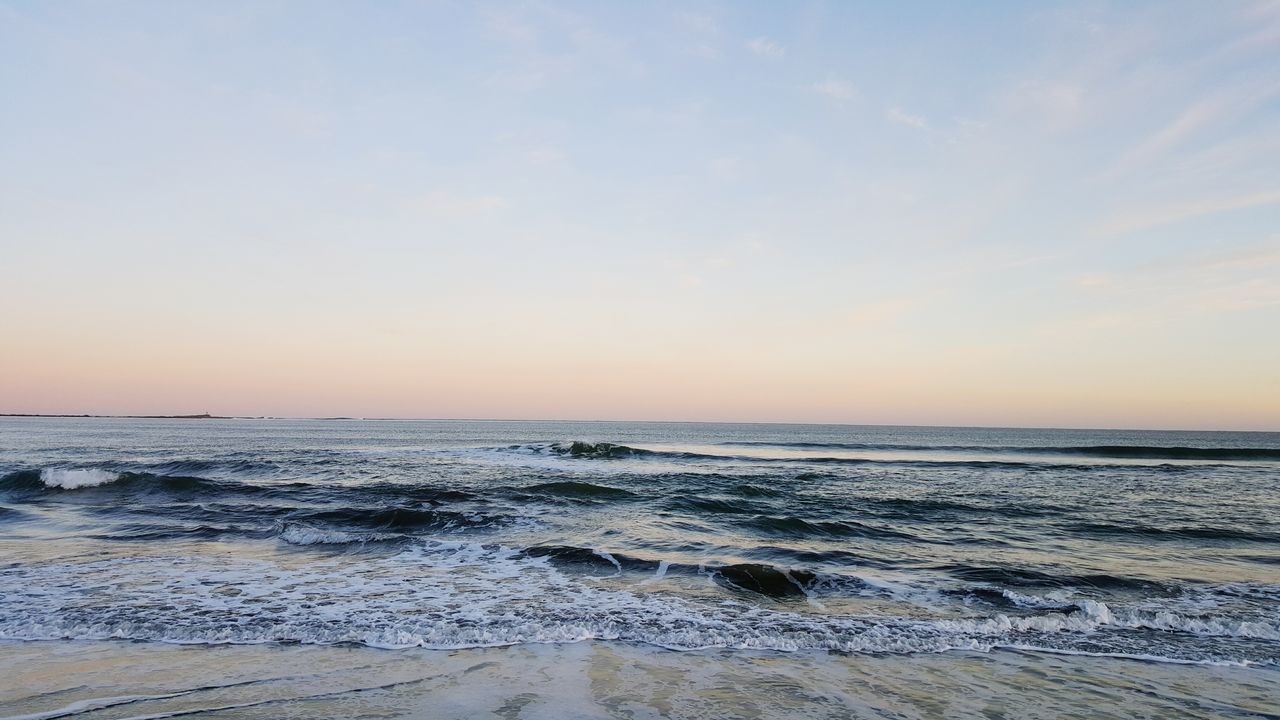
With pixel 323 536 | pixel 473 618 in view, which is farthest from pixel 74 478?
pixel 473 618

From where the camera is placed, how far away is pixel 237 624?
883 centimetres

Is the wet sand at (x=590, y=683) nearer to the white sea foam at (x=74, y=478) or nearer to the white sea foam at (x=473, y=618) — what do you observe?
the white sea foam at (x=473, y=618)

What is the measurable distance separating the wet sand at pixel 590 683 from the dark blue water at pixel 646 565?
0.52m

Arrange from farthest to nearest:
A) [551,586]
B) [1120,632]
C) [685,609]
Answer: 1. [551,586]
2. [685,609]
3. [1120,632]

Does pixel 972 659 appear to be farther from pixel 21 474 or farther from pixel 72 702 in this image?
pixel 21 474

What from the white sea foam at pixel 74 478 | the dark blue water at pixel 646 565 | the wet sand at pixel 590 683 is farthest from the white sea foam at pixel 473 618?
the white sea foam at pixel 74 478

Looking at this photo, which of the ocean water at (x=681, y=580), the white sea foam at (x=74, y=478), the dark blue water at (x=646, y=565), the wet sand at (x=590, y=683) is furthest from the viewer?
the white sea foam at (x=74, y=478)

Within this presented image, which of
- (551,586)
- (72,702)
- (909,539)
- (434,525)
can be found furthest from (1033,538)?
(72,702)

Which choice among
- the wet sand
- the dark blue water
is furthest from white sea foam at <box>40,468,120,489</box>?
the wet sand

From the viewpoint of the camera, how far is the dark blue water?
8.88 meters

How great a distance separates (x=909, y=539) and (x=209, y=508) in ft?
67.5

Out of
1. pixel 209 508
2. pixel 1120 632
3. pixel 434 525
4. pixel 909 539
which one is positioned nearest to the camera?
pixel 1120 632

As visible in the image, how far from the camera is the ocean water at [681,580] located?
26.1ft

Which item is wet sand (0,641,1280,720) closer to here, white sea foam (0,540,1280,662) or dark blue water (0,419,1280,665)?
white sea foam (0,540,1280,662)
